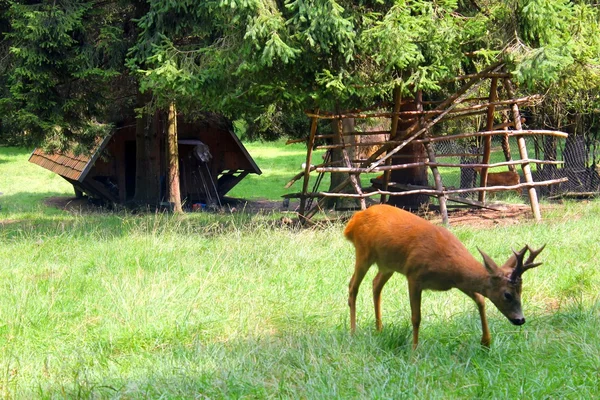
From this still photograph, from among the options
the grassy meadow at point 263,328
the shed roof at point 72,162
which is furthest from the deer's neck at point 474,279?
the shed roof at point 72,162

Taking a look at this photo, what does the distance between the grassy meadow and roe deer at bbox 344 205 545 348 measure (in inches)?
14.4

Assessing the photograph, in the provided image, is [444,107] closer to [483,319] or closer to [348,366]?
[483,319]

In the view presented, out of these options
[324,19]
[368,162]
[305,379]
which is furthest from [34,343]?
[368,162]

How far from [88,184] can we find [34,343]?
1602cm

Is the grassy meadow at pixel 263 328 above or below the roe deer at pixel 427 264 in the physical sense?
below

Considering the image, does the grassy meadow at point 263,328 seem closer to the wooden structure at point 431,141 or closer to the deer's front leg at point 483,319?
the deer's front leg at point 483,319

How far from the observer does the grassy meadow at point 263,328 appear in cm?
495

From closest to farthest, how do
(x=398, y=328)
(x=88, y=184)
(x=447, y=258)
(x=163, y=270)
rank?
1. (x=447, y=258)
2. (x=398, y=328)
3. (x=163, y=270)
4. (x=88, y=184)

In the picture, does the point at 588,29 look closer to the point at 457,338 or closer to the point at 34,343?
the point at 457,338

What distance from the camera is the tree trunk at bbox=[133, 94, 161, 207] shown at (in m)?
19.4

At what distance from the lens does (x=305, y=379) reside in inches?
199

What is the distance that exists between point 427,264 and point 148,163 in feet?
48.9

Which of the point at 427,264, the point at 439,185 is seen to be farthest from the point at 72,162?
the point at 427,264

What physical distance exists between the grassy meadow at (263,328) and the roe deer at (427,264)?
365 mm
